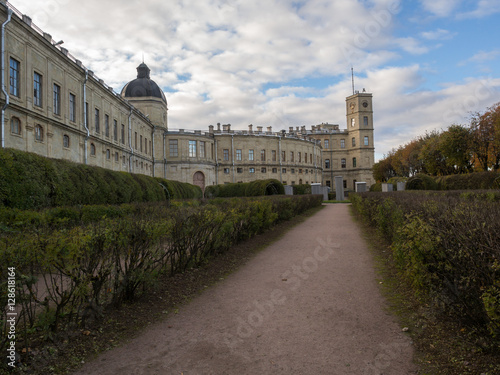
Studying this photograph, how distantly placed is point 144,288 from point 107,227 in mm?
1064

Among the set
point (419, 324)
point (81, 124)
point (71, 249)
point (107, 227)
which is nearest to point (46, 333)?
point (71, 249)

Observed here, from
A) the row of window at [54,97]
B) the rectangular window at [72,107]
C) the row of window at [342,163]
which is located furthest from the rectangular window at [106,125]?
the row of window at [342,163]

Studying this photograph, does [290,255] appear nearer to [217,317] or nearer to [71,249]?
[217,317]

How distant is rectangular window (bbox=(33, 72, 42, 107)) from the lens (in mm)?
23172

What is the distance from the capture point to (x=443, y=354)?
3.00 metres

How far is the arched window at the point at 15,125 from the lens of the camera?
67.9 ft

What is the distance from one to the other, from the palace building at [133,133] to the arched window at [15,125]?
0.20 feet

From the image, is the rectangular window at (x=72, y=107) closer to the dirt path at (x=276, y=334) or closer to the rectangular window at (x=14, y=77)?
the rectangular window at (x=14, y=77)

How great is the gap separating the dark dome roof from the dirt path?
51.6 m

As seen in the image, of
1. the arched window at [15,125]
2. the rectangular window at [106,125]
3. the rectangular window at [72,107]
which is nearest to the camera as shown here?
the arched window at [15,125]

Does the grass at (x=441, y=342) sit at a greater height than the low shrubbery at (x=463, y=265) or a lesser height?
lesser

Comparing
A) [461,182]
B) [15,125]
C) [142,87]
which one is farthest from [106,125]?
[461,182]

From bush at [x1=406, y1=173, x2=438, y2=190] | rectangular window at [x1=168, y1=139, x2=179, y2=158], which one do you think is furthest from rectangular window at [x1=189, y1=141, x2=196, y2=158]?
bush at [x1=406, y1=173, x2=438, y2=190]

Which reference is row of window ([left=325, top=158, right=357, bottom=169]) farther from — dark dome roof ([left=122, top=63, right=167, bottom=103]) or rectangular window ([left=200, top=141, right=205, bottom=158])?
dark dome roof ([left=122, top=63, right=167, bottom=103])
